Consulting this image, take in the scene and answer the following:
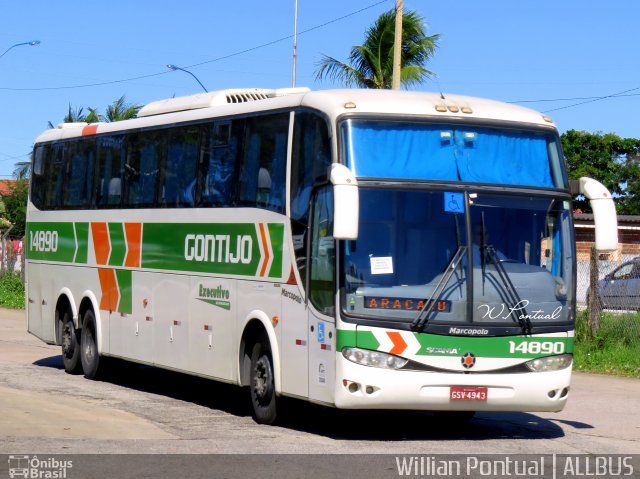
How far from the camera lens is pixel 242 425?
1327 centimetres

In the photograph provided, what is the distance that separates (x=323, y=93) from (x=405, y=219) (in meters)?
1.69

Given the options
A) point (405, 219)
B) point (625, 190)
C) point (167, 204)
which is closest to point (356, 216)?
point (405, 219)

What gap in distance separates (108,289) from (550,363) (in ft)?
25.0

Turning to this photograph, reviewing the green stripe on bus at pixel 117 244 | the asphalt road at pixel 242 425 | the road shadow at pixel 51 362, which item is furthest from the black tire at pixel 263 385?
the road shadow at pixel 51 362

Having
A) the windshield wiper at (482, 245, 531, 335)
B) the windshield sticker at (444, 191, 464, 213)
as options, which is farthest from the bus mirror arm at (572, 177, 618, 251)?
the windshield sticker at (444, 191, 464, 213)

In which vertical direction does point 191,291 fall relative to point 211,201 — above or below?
below

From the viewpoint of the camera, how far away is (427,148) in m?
12.3

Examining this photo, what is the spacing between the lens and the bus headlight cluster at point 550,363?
12.2 meters

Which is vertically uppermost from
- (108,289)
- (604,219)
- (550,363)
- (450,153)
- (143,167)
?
(143,167)

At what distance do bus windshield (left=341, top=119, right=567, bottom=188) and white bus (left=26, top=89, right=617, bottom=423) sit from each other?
1 cm

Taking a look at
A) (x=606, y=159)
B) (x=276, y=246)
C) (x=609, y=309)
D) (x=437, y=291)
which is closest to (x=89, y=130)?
(x=276, y=246)

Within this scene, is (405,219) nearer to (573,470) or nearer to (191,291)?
(573,470)

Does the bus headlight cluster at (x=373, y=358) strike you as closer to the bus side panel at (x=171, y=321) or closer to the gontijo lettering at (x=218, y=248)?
the gontijo lettering at (x=218, y=248)

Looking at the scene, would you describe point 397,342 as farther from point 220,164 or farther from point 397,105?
point 220,164
